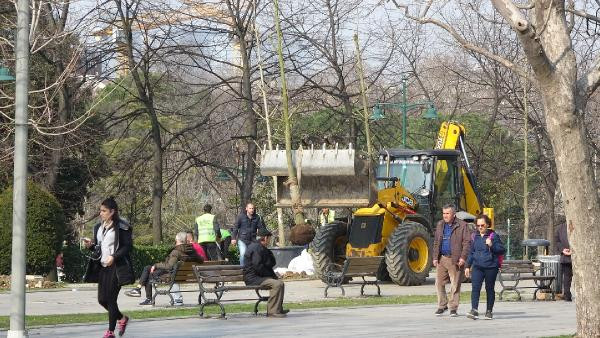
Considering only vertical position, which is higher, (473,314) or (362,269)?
(362,269)

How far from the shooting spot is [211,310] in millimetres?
20656

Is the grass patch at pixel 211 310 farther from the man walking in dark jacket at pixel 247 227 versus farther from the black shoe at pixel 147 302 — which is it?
the man walking in dark jacket at pixel 247 227

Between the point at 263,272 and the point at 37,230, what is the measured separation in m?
10.8

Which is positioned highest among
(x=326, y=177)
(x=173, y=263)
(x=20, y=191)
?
(x=326, y=177)

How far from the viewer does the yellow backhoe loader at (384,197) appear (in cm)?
2694

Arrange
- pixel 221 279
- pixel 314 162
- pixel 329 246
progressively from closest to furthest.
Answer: pixel 221 279 → pixel 314 162 → pixel 329 246

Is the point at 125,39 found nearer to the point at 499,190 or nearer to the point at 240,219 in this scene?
the point at 240,219

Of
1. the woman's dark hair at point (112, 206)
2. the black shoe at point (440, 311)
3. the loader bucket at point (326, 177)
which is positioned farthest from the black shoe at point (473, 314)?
the loader bucket at point (326, 177)

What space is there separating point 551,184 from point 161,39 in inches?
643

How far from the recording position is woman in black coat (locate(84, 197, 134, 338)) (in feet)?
49.1

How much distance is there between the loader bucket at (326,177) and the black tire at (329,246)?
3.20 ft

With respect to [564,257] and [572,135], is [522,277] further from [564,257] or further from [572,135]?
[572,135]

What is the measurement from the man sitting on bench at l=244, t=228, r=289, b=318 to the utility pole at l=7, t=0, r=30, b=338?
615 cm

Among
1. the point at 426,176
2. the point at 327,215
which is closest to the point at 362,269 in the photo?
the point at 426,176
